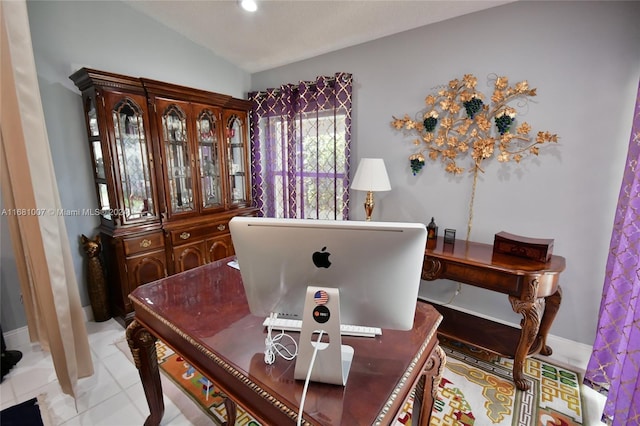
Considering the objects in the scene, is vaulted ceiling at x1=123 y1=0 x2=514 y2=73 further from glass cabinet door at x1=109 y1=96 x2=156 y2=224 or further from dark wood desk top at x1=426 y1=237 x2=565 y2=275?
dark wood desk top at x1=426 y1=237 x2=565 y2=275

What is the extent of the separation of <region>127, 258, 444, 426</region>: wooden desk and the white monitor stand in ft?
0.12

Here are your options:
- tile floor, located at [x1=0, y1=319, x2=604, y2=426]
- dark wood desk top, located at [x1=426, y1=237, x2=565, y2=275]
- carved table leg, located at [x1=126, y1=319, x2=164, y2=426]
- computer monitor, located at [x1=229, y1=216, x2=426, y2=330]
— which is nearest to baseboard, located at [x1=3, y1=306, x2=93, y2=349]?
tile floor, located at [x1=0, y1=319, x2=604, y2=426]

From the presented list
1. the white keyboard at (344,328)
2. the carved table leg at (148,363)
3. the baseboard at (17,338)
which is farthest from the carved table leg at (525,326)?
the baseboard at (17,338)

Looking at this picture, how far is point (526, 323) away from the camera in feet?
5.28

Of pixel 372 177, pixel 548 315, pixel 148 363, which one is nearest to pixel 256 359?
pixel 148 363

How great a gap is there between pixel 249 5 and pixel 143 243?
2.04 meters

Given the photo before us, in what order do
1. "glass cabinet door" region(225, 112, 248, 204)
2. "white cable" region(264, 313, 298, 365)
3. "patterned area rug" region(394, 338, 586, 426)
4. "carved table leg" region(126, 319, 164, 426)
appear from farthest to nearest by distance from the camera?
"glass cabinet door" region(225, 112, 248, 204) < "patterned area rug" region(394, 338, 586, 426) < "carved table leg" region(126, 319, 164, 426) < "white cable" region(264, 313, 298, 365)

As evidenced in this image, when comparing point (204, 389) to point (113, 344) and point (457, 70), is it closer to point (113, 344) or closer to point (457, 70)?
point (113, 344)

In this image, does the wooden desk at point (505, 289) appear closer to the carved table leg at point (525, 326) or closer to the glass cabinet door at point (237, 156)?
the carved table leg at point (525, 326)

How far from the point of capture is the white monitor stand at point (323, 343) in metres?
0.76

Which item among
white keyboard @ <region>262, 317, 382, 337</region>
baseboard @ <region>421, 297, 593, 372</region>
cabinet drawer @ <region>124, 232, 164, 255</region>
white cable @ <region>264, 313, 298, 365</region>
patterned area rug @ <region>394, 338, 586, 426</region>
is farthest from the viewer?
cabinet drawer @ <region>124, 232, 164, 255</region>

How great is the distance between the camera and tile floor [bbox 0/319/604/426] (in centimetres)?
154

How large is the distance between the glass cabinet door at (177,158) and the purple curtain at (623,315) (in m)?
3.08

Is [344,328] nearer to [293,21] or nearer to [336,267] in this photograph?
[336,267]
